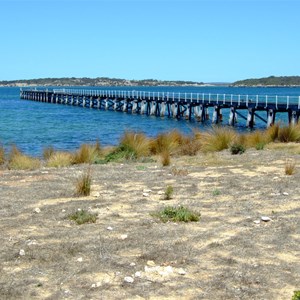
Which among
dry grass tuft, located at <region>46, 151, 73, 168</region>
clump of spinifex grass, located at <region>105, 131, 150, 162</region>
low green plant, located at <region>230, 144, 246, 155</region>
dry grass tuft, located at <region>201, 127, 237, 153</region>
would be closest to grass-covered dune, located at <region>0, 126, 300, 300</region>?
dry grass tuft, located at <region>46, 151, 73, 168</region>

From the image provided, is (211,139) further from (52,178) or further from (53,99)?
(53,99)

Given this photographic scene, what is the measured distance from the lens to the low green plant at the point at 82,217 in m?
9.76

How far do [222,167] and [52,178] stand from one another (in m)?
4.80

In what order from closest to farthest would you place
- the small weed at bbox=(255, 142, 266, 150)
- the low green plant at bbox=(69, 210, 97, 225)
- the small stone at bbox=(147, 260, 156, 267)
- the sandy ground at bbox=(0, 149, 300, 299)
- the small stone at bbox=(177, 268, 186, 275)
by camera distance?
the sandy ground at bbox=(0, 149, 300, 299) < the small stone at bbox=(177, 268, 186, 275) < the small stone at bbox=(147, 260, 156, 267) < the low green plant at bbox=(69, 210, 97, 225) < the small weed at bbox=(255, 142, 266, 150)

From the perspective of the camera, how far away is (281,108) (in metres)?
41.6

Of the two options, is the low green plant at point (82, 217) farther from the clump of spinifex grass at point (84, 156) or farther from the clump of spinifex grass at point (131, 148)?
the clump of spinifex grass at point (131, 148)

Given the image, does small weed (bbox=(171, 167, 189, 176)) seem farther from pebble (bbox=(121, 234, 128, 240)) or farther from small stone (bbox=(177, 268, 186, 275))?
small stone (bbox=(177, 268, 186, 275))

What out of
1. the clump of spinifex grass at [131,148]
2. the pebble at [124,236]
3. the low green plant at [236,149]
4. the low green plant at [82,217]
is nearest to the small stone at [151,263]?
the pebble at [124,236]

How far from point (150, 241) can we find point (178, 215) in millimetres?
1385

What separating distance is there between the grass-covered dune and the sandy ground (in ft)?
0.05

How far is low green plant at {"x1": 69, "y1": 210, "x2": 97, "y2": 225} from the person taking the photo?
9759mm

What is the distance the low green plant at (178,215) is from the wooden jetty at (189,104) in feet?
65.8

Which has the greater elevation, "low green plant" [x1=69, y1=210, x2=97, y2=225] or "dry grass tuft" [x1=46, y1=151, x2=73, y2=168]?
"low green plant" [x1=69, y1=210, x2=97, y2=225]

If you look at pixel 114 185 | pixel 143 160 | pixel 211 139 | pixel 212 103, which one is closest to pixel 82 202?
pixel 114 185
